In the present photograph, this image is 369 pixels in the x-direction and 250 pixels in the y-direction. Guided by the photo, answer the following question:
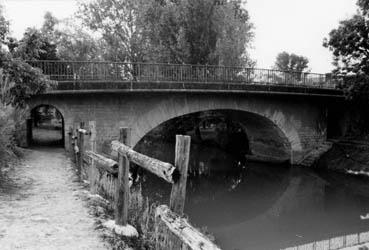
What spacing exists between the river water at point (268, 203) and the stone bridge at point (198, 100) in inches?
72.9

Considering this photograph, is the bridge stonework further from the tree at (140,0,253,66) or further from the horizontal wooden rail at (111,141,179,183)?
the horizontal wooden rail at (111,141,179,183)

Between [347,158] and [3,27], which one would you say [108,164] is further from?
[347,158]

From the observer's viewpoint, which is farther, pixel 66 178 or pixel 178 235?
pixel 66 178

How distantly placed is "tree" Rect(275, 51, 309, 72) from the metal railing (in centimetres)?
2689

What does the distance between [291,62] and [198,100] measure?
32749 millimetres

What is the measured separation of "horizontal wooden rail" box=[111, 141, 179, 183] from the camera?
9.31ft

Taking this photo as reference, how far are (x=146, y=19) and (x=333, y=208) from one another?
13.5m

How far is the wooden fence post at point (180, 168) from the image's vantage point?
280cm

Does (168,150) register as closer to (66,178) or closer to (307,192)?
(307,192)

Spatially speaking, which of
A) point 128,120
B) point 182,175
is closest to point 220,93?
point 128,120

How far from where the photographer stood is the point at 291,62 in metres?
42.2

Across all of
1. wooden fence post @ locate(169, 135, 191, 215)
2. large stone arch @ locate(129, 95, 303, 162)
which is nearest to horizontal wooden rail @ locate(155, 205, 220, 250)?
wooden fence post @ locate(169, 135, 191, 215)

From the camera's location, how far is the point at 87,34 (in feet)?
74.6

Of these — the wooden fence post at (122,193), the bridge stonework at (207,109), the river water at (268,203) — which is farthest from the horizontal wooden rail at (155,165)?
the bridge stonework at (207,109)
